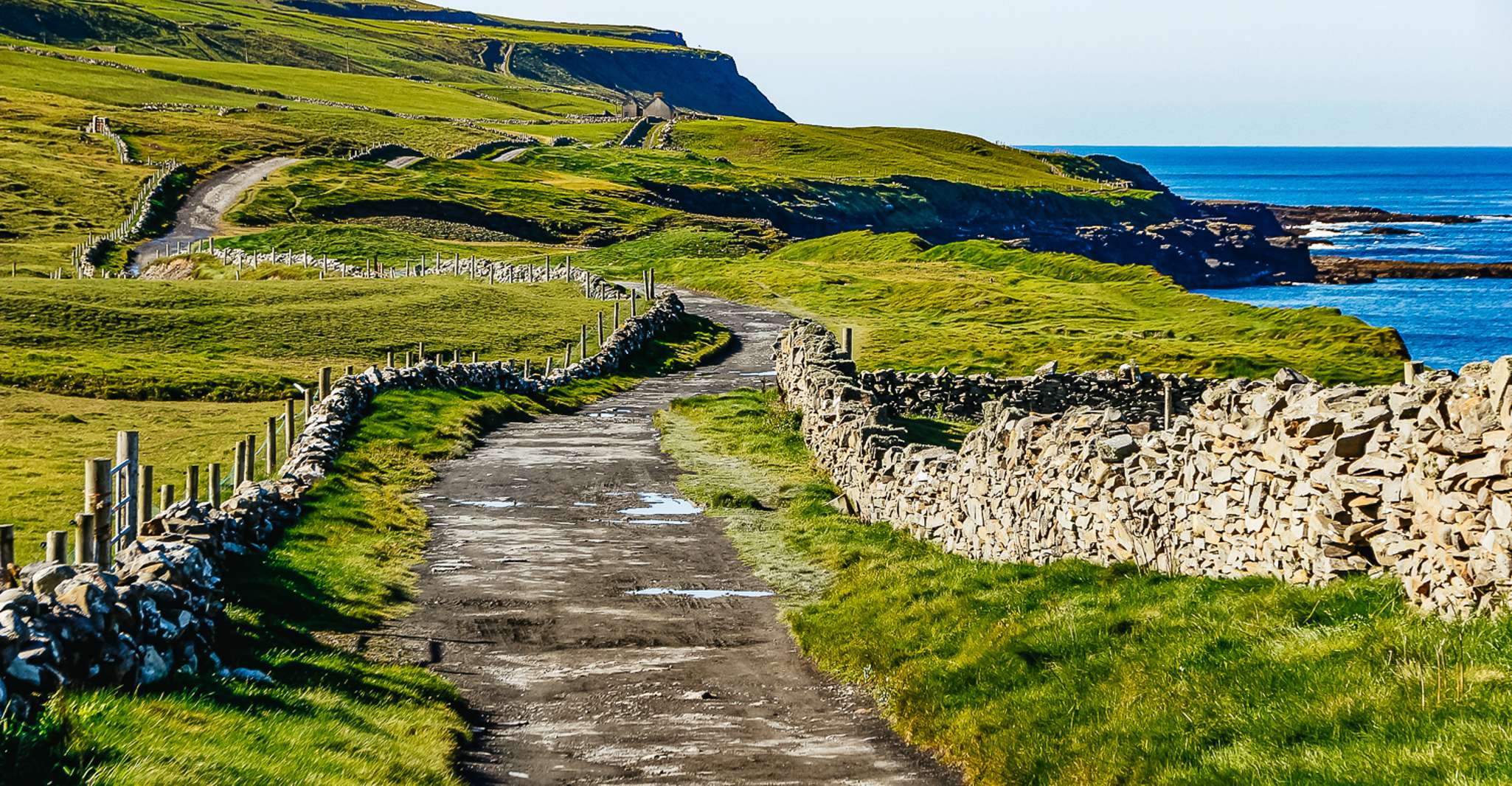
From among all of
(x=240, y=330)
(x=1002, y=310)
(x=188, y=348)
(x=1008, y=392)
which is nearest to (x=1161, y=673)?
(x=1008, y=392)

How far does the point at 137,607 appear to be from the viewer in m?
13.0

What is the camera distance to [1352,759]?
9945 millimetres

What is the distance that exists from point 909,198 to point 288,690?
159 m

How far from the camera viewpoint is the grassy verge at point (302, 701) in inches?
404

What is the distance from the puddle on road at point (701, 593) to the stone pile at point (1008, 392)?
998 inches

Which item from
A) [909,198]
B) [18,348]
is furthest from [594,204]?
[18,348]

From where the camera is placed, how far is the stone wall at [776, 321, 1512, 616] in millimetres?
11375

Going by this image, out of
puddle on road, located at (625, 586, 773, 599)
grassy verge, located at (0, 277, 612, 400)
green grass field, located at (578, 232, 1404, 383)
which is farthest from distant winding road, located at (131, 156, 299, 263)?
puddle on road, located at (625, 586, 773, 599)

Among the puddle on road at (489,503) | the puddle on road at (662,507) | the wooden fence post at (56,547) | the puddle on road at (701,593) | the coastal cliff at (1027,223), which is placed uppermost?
the coastal cliff at (1027,223)

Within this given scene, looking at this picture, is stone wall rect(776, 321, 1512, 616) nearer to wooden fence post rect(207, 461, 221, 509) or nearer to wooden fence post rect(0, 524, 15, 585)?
wooden fence post rect(207, 461, 221, 509)

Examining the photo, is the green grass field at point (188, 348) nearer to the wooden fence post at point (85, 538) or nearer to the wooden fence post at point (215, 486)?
the wooden fence post at point (215, 486)

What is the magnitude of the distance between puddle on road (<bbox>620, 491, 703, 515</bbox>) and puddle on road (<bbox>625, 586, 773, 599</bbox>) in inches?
249

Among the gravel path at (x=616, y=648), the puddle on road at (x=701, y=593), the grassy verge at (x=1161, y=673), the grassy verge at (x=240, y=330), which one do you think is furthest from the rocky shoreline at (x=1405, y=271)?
the grassy verge at (x=1161, y=673)

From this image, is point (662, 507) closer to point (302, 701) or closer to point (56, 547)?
point (56, 547)
